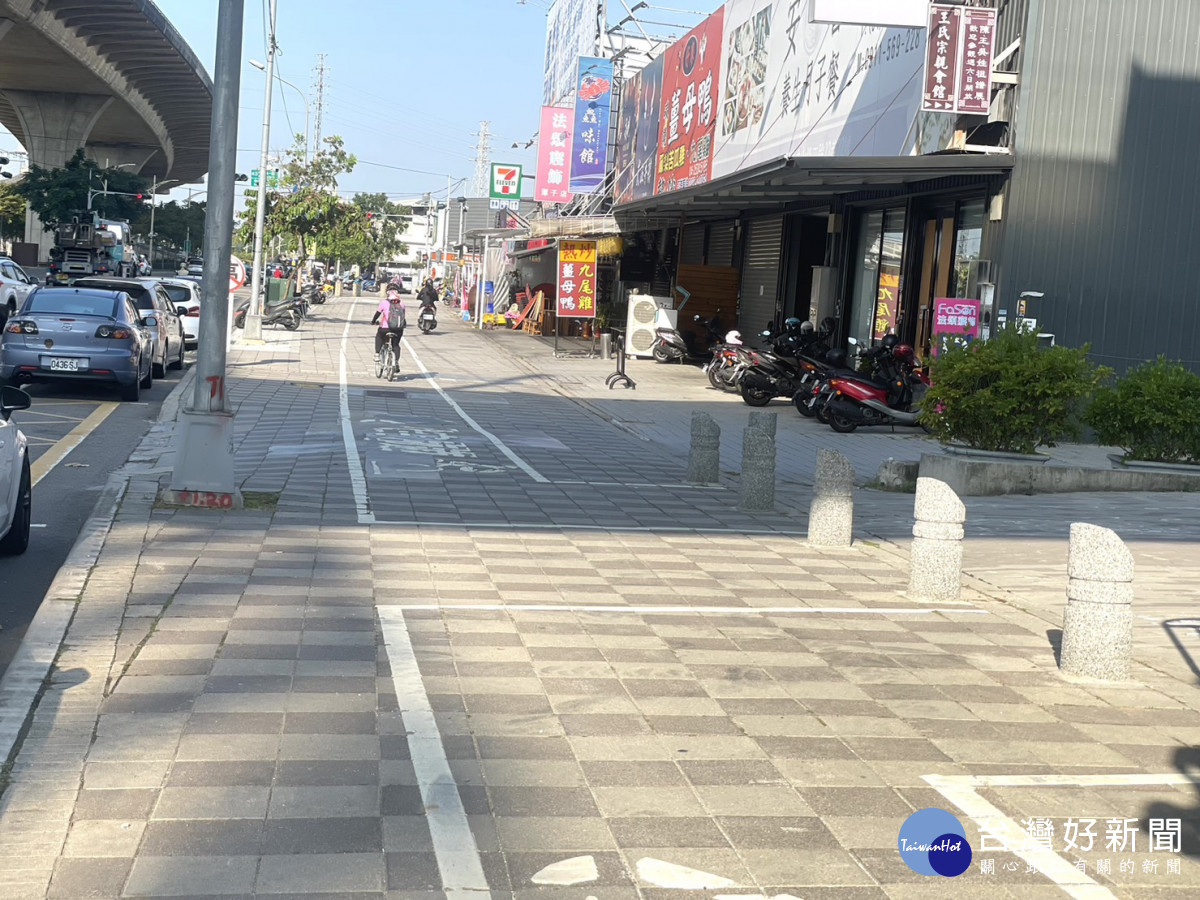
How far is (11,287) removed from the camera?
32312mm

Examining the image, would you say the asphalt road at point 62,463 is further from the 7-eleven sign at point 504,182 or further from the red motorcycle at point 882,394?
the 7-eleven sign at point 504,182

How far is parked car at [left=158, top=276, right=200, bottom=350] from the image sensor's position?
1168 inches

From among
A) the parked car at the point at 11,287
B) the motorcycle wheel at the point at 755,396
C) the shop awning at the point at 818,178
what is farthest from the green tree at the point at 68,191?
the motorcycle wheel at the point at 755,396

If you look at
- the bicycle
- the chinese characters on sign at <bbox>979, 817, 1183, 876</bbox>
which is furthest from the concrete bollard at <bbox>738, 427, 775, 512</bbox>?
the bicycle

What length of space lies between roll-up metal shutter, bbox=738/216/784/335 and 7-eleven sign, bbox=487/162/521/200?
1583 centimetres

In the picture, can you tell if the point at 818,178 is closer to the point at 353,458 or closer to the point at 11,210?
the point at 353,458

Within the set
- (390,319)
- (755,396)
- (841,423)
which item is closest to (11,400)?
(841,423)

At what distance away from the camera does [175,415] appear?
703 inches

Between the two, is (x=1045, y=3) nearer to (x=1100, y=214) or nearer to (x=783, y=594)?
(x=1100, y=214)

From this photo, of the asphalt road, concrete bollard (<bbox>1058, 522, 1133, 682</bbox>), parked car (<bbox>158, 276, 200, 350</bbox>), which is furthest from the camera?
parked car (<bbox>158, 276, 200, 350</bbox>)

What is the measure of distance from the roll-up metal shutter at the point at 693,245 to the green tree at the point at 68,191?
1667 inches

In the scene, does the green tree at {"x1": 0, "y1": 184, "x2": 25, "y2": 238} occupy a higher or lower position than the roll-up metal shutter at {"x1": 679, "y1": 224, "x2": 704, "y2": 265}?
higher

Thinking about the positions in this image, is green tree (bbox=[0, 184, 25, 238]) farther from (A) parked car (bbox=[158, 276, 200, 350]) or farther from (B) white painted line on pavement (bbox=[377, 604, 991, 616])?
(B) white painted line on pavement (bbox=[377, 604, 991, 616])

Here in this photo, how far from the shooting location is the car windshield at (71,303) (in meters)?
19.0
